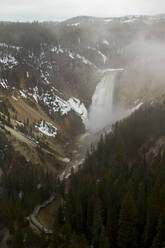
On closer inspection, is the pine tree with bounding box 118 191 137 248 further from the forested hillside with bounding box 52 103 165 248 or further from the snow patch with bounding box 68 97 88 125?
the snow patch with bounding box 68 97 88 125

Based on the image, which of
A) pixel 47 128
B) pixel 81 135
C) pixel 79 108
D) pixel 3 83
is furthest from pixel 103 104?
pixel 3 83

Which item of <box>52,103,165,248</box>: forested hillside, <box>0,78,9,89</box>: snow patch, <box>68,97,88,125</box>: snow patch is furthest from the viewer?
<box>68,97,88,125</box>: snow patch

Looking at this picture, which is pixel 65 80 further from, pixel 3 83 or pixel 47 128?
pixel 47 128

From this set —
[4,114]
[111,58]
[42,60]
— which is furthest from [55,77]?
[111,58]

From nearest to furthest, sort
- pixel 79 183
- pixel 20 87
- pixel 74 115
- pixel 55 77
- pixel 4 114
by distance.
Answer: pixel 79 183 → pixel 4 114 → pixel 20 87 → pixel 74 115 → pixel 55 77

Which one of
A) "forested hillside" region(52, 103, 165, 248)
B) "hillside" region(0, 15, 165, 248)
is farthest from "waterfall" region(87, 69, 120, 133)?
"forested hillside" region(52, 103, 165, 248)

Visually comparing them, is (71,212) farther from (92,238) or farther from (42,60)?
(42,60)

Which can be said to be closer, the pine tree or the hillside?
the pine tree
